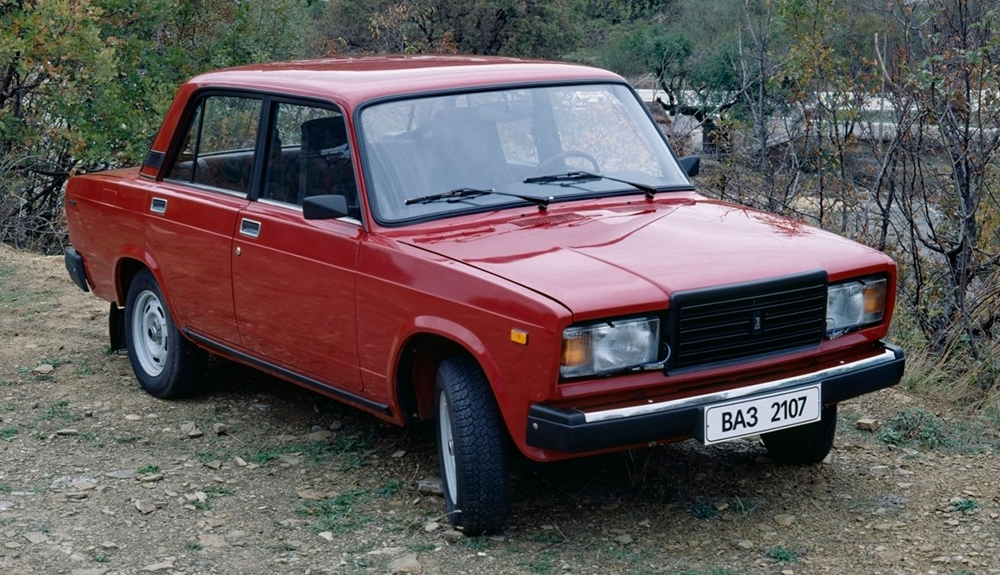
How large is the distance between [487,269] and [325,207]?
0.85m

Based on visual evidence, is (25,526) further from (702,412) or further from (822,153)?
(822,153)

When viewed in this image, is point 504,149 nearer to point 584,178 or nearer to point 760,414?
point 584,178

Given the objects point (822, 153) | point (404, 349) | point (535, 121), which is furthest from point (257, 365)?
point (822, 153)

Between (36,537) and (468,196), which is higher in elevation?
(468,196)

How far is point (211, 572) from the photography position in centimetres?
430

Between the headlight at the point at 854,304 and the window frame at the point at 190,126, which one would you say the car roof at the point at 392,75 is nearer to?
the window frame at the point at 190,126

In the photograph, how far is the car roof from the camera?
517 centimetres

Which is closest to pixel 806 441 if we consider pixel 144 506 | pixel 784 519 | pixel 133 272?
pixel 784 519

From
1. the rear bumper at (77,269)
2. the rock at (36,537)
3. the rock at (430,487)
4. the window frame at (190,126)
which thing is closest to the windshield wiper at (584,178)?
the rock at (430,487)

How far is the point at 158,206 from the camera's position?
20.0ft

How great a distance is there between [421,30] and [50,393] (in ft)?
66.8

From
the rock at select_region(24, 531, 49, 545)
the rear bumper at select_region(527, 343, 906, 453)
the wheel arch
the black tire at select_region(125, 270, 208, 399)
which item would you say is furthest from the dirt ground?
the rear bumper at select_region(527, 343, 906, 453)

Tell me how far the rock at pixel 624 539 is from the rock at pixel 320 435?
5.66ft

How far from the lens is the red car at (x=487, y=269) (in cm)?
413
